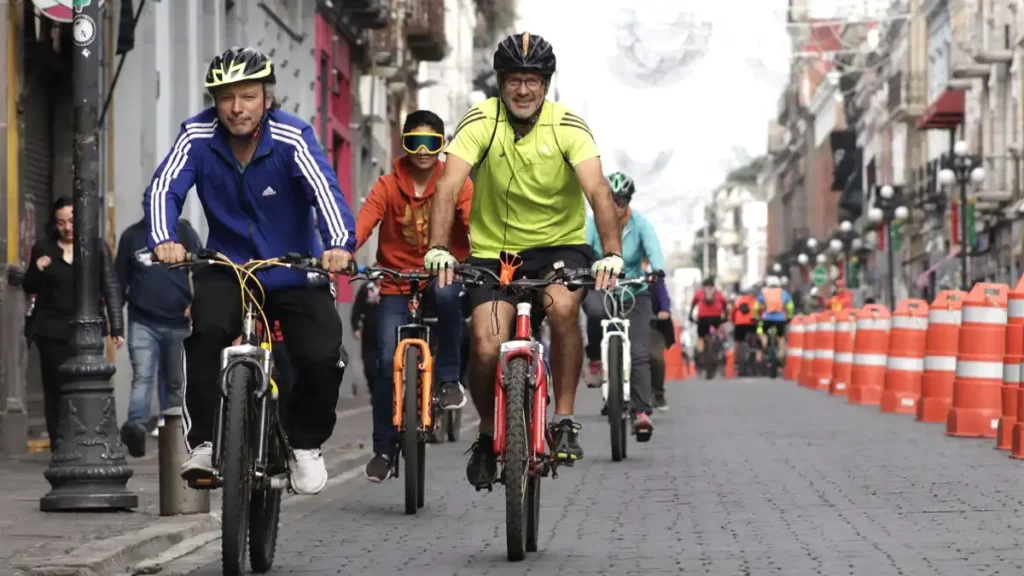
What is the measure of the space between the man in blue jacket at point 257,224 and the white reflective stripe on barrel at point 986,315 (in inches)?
395

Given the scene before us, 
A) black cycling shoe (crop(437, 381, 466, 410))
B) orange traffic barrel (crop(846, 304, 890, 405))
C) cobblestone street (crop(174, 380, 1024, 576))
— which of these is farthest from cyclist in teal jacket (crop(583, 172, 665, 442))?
orange traffic barrel (crop(846, 304, 890, 405))

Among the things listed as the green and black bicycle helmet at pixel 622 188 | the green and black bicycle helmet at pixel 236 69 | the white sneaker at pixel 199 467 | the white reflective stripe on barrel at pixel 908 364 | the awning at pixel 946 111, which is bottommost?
the white reflective stripe on barrel at pixel 908 364

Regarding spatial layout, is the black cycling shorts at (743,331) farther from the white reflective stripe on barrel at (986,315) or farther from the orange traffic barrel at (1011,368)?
the orange traffic barrel at (1011,368)

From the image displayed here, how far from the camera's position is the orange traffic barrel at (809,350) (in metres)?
36.3

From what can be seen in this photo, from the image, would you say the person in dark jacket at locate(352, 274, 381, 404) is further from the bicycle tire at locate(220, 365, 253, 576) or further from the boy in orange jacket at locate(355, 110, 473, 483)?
the bicycle tire at locate(220, 365, 253, 576)

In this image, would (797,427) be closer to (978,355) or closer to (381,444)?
(978,355)

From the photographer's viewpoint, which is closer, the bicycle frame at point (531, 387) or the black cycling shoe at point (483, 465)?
the bicycle frame at point (531, 387)

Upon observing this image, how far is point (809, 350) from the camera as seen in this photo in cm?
3778

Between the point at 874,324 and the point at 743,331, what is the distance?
21295mm

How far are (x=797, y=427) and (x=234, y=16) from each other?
475 inches

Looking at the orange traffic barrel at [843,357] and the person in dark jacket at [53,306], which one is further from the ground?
the person in dark jacket at [53,306]

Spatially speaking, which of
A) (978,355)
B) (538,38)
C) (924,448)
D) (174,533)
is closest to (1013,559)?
(538,38)

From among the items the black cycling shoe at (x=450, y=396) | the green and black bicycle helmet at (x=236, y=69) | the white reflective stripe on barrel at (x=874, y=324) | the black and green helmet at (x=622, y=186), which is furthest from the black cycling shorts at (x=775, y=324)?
the green and black bicycle helmet at (x=236, y=69)

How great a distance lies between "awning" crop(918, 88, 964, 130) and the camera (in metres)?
74.6
